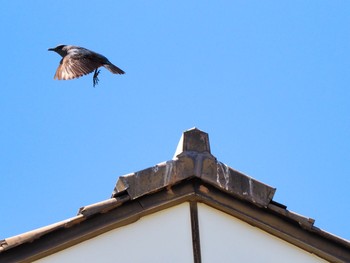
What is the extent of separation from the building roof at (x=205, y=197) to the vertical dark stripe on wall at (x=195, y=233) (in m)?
0.06

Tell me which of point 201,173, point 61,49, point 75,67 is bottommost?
point 201,173

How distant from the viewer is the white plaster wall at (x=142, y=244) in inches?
225

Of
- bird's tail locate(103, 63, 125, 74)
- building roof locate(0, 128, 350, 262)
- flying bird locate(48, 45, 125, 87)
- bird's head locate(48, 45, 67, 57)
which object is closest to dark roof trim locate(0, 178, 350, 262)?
building roof locate(0, 128, 350, 262)

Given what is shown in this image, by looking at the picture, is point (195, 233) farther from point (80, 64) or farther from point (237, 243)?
point (80, 64)

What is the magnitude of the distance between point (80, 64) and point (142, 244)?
4.84 meters

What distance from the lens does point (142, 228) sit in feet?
19.2

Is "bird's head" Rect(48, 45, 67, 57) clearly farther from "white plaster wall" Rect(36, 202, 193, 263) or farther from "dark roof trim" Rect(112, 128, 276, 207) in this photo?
"white plaster wall" Rect(36, 202, 193, 263)

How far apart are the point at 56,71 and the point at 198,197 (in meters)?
4.71

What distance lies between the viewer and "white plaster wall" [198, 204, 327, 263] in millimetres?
5844

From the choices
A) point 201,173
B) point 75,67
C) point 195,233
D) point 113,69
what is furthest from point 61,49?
point 195,233

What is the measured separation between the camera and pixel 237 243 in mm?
5895

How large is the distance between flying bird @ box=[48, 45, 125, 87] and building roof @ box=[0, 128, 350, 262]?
13.8 ft

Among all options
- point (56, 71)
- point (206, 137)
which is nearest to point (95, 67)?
point (56, 71)

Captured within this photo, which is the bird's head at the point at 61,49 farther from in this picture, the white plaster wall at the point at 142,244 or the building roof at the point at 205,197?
the white plaster wall at the point at 142,244
